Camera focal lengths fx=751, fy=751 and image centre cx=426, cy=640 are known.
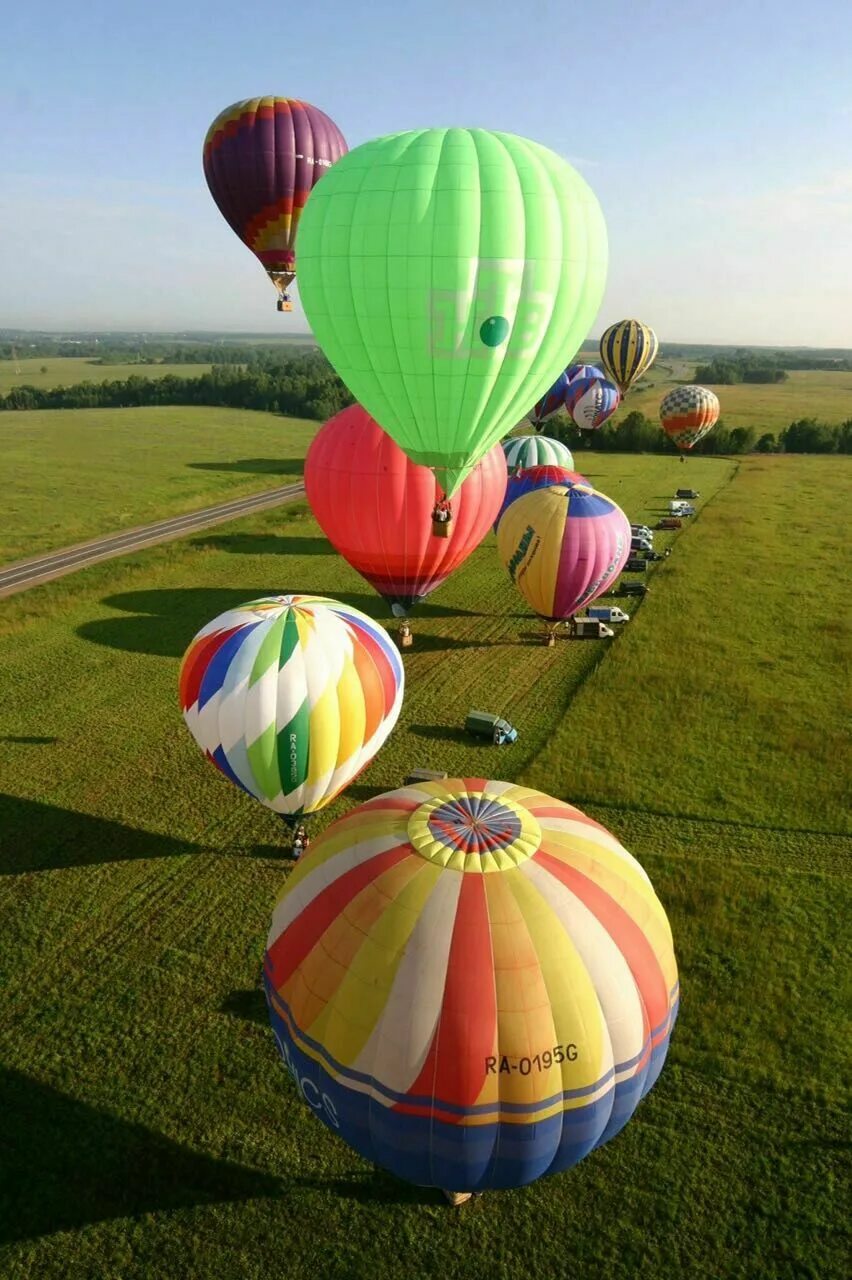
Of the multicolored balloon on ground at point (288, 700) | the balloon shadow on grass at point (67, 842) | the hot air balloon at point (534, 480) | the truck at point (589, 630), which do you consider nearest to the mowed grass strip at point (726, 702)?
the truck at point (589, 630)

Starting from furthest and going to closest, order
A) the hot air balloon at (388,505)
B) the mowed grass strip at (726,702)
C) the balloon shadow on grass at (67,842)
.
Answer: the hot air balloon at (388,505)
the mowed grass strip at (726,702)
the balloon shadow on grass at (67,842)

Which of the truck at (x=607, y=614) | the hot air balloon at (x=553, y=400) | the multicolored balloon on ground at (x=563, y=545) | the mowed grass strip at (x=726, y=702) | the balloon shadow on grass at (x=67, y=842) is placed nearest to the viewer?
the balloon shadow on grass at (x=67, y=842)

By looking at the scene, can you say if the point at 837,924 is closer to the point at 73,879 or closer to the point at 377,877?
the point at 377,877

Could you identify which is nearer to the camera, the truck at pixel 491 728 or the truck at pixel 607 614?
the truck at pixel 491 728

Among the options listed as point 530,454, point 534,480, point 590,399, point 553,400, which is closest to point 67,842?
point 534,480

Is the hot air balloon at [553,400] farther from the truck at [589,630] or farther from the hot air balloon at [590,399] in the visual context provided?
the truck at [589,630]

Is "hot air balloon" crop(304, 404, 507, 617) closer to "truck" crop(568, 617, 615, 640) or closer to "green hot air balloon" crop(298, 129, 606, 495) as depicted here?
"truck" crop(568, 617, 615, 640)

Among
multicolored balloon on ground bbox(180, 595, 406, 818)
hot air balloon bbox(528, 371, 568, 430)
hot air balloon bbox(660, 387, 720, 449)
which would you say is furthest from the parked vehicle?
hot air balloon bbox(660, 387, 720, 449)
